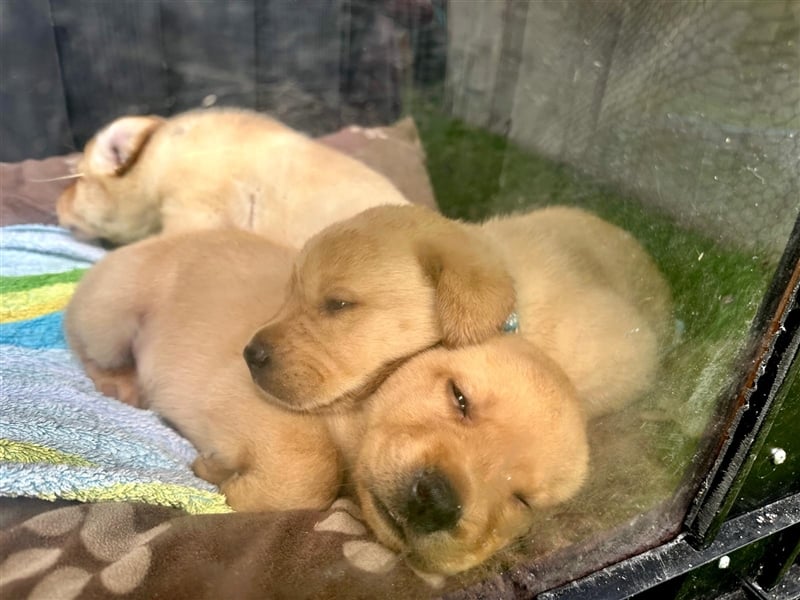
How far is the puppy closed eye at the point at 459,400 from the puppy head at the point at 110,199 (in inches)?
54.3

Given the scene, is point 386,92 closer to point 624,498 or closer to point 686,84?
point 686,84

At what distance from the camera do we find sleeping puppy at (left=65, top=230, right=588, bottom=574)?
3.49 feet

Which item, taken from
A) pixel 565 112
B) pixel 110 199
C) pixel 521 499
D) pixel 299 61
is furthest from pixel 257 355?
pixel 299 61

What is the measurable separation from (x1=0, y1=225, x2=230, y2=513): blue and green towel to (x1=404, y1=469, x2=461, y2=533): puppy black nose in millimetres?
327

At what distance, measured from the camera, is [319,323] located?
128 cm

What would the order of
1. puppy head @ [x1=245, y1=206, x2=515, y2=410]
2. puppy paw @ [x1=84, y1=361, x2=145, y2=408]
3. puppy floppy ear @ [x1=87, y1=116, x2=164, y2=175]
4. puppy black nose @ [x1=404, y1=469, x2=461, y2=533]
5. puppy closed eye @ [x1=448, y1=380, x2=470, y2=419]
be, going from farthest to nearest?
puppy floppy ear @ [x1=87, y1=116, x2=164, y2=175] < puppy paw @ [x1=84, y1=361, x2=145, y2=408] < puppy head @ [x1=245, y1=206, x2=515, y2=410] < puppy closed eye @ [x1=448, y1=380, x2=470, y2=419] < puppy black nose @ [x1=404, y1=469, x2=461, y2=533]

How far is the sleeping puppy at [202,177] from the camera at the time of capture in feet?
6.64

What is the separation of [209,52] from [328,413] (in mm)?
1546

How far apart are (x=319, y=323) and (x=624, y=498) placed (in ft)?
1.82

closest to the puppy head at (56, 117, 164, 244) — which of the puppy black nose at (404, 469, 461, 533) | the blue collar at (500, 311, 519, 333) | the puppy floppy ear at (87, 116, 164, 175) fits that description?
the puppy floppy ear at (87, 116, 164, 175)

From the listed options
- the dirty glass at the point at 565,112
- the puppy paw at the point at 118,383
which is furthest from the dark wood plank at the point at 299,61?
the puppy paw at the point at 118,383

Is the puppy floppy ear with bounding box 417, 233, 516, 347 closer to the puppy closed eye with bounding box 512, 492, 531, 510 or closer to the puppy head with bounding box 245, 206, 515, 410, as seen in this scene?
the puppy head with bounding box 245, 206, 515, 410

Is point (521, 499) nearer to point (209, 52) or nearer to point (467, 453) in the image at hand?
point (467, 453)

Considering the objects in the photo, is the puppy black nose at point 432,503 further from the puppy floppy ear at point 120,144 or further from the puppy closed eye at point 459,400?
the puppy floppy ear at point 120,144
